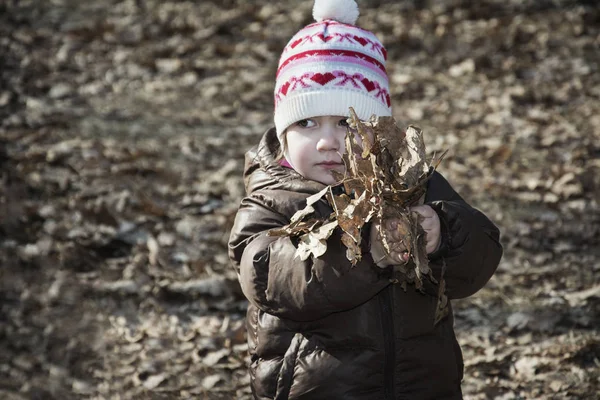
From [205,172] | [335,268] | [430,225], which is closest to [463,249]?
[430,225]

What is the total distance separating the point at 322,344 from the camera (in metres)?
2.89

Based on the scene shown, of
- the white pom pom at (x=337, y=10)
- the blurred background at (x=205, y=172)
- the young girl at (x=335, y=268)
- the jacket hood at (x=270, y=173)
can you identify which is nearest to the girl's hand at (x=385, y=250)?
the young girl at (x=335, y=268)

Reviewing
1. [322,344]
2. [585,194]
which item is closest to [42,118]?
[585,194]

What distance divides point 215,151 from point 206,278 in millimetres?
2319

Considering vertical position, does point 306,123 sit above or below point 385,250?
above

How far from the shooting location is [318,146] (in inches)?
116

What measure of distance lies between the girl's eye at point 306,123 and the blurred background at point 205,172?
173 cm

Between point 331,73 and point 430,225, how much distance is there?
81 centimetres

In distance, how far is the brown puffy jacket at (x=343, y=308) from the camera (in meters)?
2.65

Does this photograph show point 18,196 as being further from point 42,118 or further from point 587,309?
point 587,309

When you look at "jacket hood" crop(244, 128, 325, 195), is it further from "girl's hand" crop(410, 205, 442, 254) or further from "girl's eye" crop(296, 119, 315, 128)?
"girl's hand" crop(410, 205, 442, 254)

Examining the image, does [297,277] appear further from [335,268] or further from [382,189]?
[382,189]

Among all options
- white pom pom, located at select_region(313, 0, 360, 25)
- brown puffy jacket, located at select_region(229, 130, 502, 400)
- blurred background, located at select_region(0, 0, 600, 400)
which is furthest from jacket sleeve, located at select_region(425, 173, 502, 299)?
blurred background, located at select_region(0, 0, 600, 400)

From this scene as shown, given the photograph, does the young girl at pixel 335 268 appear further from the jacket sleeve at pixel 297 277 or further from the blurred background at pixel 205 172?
the blurred background at pixel 205 172
